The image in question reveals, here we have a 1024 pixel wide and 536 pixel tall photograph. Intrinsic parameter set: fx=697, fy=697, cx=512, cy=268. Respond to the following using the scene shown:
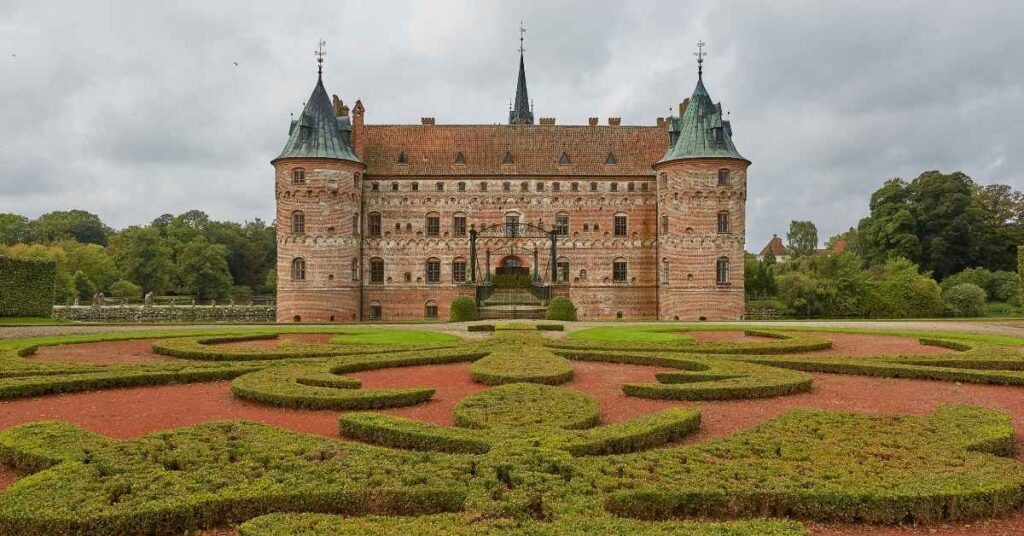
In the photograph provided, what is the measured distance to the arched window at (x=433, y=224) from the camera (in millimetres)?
44750

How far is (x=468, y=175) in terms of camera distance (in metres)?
44.4

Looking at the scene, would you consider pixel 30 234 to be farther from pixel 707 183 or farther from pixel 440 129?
pixel 707 183

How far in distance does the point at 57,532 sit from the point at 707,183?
39.5 meters

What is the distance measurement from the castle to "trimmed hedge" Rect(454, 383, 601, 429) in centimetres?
3110

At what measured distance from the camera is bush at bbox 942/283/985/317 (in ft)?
156

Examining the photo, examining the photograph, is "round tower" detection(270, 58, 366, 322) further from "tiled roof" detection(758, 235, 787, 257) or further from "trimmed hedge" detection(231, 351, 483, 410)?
"tiled roof" detection(758, 235, 787, 257)

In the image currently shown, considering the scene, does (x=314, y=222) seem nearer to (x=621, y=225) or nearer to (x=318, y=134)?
(x=318, y=134)

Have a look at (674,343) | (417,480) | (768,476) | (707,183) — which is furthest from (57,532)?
(707,183)

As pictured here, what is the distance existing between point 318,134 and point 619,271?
20519 millimetres

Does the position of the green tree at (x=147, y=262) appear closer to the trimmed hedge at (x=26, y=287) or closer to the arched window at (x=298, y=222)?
the arched window at (x=298, y=222)

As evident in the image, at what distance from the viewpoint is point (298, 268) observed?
41500 millimetres

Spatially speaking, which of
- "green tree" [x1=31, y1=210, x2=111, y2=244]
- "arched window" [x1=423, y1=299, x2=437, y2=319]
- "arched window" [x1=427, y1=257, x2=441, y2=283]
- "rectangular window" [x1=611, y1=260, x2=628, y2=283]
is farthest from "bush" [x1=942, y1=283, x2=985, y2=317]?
"green tree" [x1=31, y1=210, x2=111, y2=244]

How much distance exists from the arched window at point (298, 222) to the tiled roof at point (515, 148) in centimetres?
540

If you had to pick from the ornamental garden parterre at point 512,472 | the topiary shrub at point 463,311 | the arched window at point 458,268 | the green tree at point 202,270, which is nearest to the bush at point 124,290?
the green tree at point 202,270
